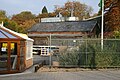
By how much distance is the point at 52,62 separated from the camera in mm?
22828

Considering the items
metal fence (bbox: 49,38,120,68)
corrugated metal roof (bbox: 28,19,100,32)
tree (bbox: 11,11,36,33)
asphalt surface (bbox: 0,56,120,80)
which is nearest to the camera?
asphalt surface (bbox: 0,56,120,80)

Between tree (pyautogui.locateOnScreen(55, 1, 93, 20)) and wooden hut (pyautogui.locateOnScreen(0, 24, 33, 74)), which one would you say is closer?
wooden hut (pyautogui.locateOnScreen(0, 24, 33, 74))

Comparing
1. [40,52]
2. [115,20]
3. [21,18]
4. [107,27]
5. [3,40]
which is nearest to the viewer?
[3,40]

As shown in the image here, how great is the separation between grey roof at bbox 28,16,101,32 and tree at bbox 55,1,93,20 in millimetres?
19728

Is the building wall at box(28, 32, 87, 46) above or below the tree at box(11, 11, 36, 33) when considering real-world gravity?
below

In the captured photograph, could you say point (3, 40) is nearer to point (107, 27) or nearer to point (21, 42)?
point (21, 42)

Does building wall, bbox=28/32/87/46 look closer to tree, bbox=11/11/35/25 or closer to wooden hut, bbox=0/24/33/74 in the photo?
tree, bbox=11/11/35/25

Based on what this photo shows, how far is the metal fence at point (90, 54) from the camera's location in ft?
72.4

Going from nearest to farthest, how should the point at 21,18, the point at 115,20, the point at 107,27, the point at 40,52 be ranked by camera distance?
the point at 115,20
the point at 107,27
the point at 40,52
the point at 21,18

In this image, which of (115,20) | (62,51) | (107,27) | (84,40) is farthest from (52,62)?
(107,27)

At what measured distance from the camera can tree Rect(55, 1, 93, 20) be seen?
81.5m

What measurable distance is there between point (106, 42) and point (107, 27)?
1523cm

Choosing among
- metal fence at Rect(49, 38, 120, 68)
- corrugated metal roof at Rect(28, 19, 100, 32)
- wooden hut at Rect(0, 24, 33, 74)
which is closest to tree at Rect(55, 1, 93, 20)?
corrugated metal roof at Rect(28, 19, 100, 32)

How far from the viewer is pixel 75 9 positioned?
269 ft
